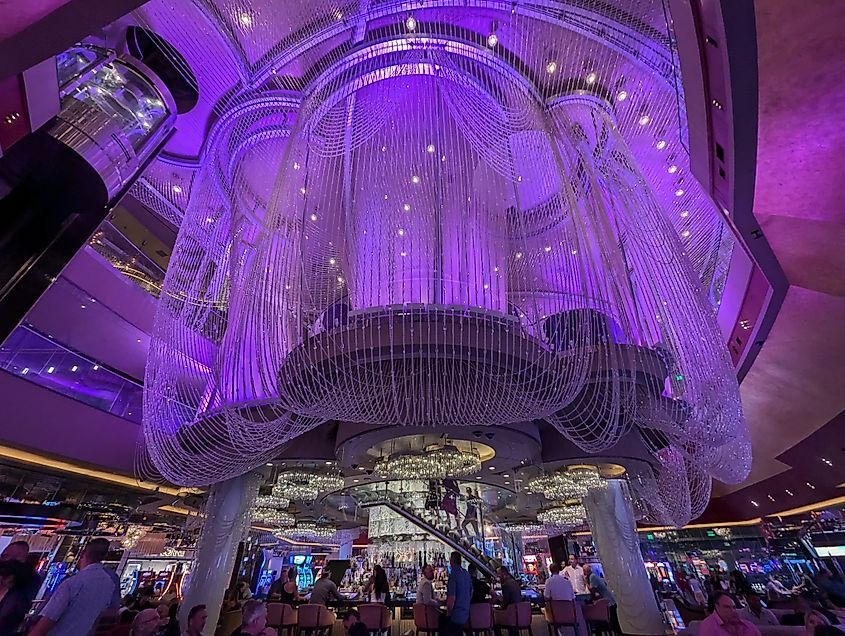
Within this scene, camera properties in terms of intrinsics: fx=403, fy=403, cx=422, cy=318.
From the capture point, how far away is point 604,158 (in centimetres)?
452

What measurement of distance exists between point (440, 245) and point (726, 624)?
4.48 metres

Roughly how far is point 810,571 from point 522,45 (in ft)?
76.6

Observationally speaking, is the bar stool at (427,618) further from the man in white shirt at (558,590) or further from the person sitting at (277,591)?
the person sitting at (277,591)

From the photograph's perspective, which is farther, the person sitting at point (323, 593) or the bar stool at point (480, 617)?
the person sitting at point (323, 593)

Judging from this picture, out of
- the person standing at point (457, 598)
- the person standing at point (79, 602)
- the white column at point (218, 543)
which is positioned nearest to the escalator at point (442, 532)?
the white column at point (218, 543)

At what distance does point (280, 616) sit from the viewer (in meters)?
7.61

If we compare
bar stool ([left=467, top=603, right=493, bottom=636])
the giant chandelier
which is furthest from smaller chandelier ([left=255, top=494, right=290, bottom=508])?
bar stool ([left=467, top=603, right=493, bottom=636])

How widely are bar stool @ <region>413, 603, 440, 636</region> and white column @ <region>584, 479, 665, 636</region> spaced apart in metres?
5.40

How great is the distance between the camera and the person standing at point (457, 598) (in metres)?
5.80

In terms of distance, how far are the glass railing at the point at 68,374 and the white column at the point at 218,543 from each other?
3548 mm

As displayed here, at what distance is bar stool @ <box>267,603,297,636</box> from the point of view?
24.8ft

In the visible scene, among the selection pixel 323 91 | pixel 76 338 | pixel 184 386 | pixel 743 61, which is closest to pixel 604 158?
pixel 743 61

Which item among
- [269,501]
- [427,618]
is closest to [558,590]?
[427,618]

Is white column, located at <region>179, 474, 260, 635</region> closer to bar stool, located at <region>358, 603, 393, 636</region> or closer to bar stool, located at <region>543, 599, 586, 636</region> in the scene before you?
bar stool, located at <region>358, 603, 393, 636</region>
